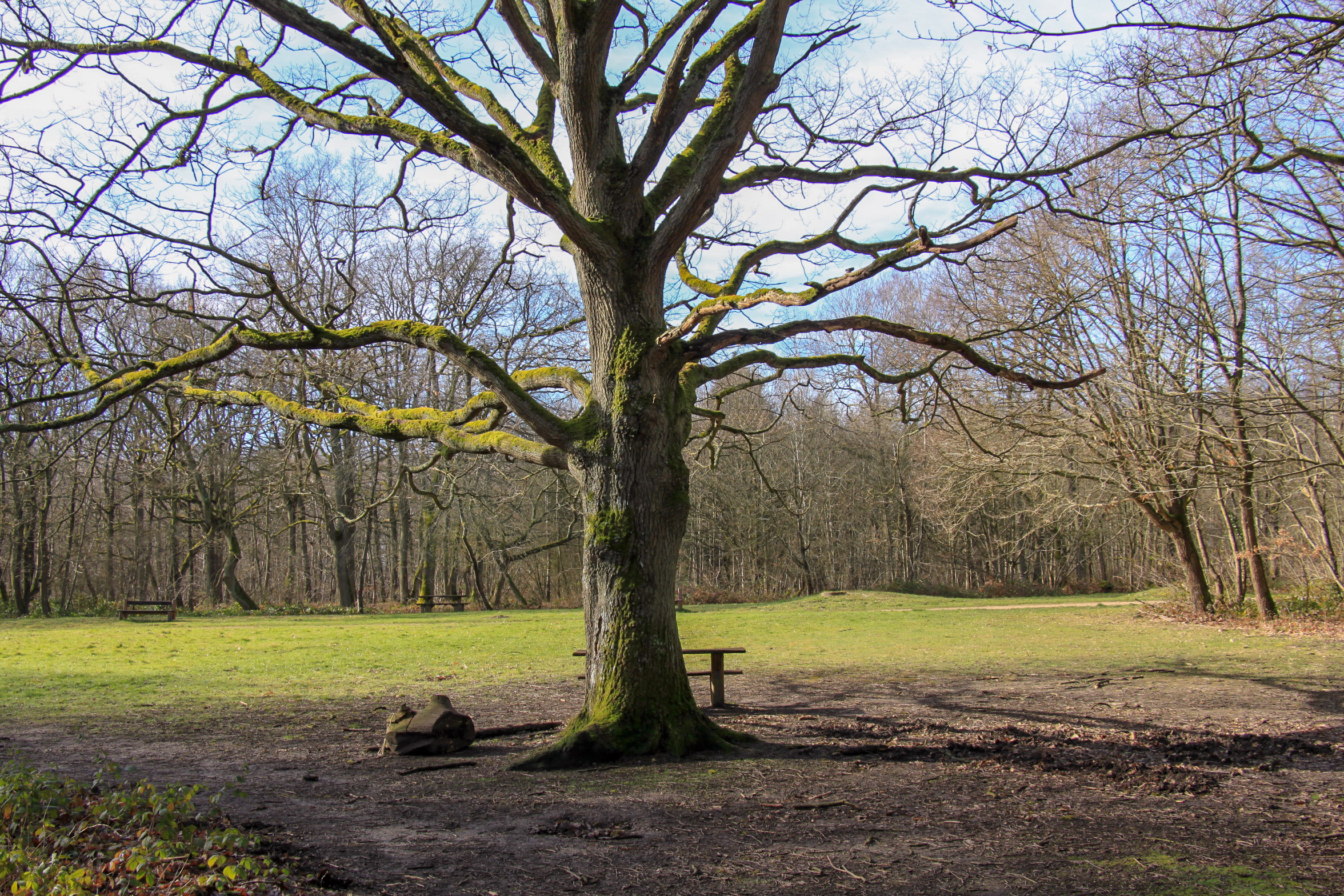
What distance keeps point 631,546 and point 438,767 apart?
234cm

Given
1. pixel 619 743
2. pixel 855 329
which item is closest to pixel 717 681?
pixel 619 743

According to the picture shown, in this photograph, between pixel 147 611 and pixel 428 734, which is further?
pixel 147 611

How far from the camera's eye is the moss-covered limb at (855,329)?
6676 millimetres

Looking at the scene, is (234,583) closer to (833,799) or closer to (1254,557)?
(833,799)

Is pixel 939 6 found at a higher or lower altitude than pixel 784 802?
higher

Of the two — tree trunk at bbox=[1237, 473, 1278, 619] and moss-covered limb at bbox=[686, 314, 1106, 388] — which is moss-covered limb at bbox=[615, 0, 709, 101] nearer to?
moss-covered limb at bbox=[686, 314, 1106, 388]

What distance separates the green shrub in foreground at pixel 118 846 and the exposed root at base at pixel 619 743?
99.6 inches

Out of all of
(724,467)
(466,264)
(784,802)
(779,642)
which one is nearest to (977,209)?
(784,802)

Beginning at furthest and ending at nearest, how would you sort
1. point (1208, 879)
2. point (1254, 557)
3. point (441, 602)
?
point (441, 602)
point (1254, 557)
point (1208, 879)

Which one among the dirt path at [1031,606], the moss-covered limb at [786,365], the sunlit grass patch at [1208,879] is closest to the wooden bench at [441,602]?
the dirt path at [1031,606]

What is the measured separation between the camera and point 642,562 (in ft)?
23.3

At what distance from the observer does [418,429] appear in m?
8.12

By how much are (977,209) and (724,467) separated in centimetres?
2688

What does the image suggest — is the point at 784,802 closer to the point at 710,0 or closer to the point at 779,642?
the point at 710,0
